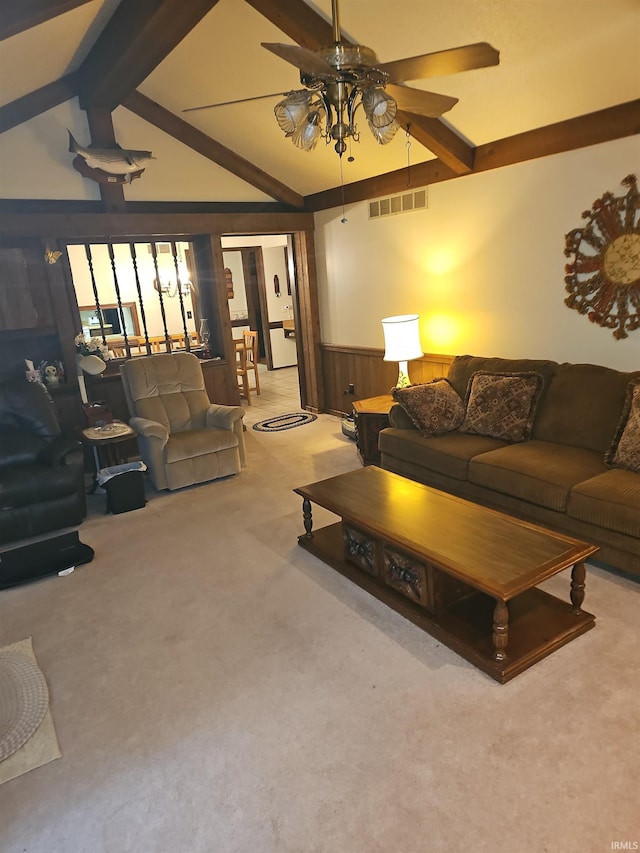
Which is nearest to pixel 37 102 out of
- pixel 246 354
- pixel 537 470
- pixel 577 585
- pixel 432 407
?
pixel 246 354

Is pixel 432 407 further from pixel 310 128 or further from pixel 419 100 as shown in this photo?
pixel 310 128

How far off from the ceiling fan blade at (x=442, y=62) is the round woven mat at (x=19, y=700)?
9.37ft

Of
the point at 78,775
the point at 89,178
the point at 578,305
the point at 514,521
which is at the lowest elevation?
the point at 78,775

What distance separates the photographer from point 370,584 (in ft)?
9.25

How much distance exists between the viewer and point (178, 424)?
188 inches

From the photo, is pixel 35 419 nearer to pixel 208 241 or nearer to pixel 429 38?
pixel 208 241

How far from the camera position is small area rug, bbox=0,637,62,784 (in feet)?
6.51

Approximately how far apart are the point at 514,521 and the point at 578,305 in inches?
77.2

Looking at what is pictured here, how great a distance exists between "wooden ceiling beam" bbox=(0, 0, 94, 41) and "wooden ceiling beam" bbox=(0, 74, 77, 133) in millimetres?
1828

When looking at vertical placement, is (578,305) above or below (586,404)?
above

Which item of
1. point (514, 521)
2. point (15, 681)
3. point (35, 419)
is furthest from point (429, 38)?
point (15, 681)

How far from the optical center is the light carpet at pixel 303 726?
166cm

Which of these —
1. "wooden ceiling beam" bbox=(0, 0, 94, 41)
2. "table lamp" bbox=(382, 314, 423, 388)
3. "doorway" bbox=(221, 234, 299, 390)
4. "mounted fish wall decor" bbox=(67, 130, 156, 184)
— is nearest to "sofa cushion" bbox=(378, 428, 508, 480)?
"table lamp" bbox=(382, 314, 423, 388)

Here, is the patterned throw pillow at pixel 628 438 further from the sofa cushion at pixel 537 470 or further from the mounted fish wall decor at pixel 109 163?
the mounted fish wall decor at pixel 109 163
